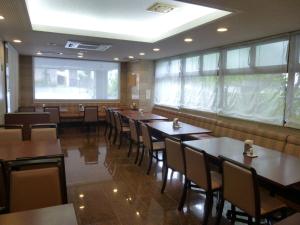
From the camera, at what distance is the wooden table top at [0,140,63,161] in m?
2.58

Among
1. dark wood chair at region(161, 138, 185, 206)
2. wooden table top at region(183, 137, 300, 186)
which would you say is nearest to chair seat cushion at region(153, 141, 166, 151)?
dark wood chair at region(161, 138, 185, 206)

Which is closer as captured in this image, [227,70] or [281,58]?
[281,58]

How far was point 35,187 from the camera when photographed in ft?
5.91

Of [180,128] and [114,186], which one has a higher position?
[180,128]

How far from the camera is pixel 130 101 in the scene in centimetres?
864

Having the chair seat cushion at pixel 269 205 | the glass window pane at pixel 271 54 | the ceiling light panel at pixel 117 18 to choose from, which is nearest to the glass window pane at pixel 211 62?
the glass window pane at pixel 271 54

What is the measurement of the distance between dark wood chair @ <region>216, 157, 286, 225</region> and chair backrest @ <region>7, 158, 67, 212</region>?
A: 4.79 feet

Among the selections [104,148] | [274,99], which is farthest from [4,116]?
[274,99]

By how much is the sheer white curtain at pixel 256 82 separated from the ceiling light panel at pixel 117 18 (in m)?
1.46

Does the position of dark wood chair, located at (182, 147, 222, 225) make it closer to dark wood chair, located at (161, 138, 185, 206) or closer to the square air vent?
dark wood chair, located at (161, 138, 185, 206)

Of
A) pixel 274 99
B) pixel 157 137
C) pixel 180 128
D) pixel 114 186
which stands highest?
pixel 274 99

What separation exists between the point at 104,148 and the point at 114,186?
2250 mm

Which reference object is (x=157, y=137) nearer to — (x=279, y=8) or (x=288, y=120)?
(x=288, y=120)

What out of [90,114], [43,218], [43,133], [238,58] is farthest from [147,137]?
[90,114]
